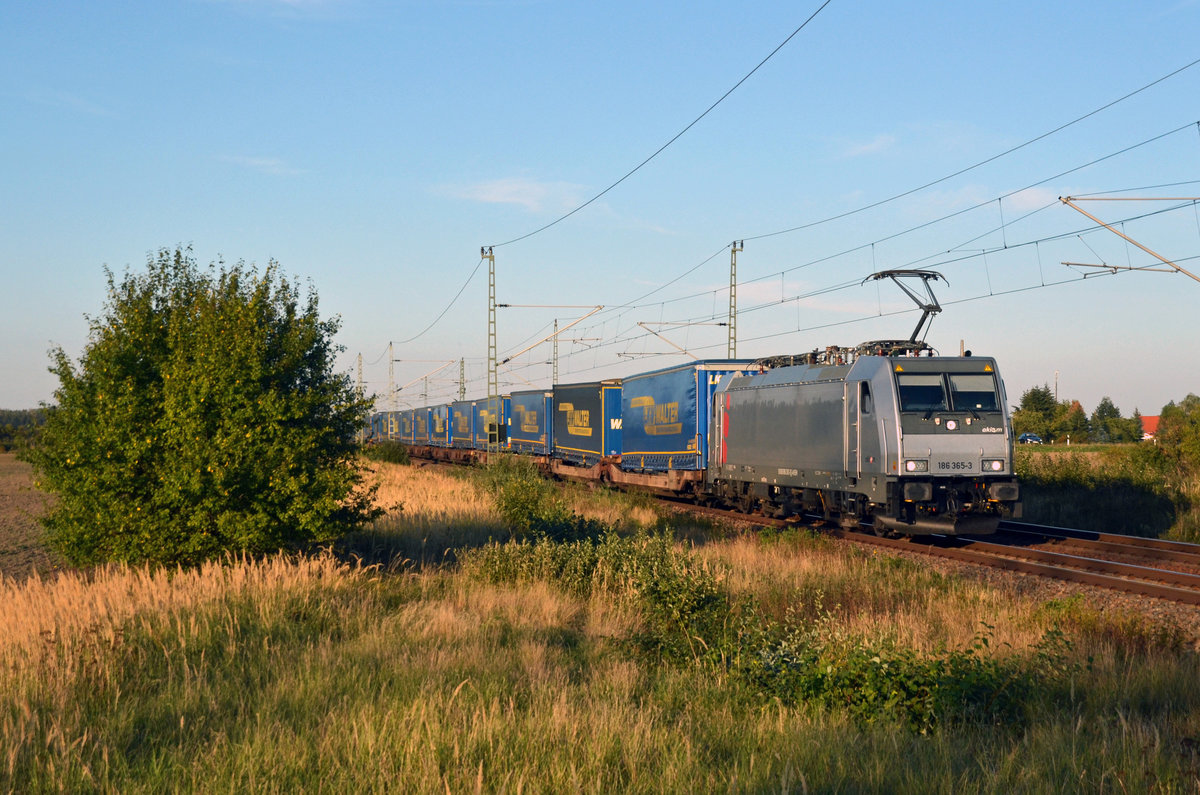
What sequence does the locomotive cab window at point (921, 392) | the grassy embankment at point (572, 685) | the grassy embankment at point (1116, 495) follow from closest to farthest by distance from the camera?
the grassy embankment at point (572, 685) → the locomotive cab window at point (921, 392) → the grassy embankment at point (1116, 495)

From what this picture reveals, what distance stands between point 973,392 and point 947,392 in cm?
58

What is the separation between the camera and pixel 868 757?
5.65 meters

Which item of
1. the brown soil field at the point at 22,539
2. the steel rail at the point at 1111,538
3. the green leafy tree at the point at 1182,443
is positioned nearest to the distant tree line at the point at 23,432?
the brown soil field at the point at 22,539

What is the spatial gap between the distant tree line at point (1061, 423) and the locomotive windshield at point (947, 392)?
82377 millimetres

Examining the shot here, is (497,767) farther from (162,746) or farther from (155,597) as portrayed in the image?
(155,597)

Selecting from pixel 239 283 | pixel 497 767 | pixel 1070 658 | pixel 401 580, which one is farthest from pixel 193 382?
pixel 1070 658

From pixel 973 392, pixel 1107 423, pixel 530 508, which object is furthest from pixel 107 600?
pixel 1107 423

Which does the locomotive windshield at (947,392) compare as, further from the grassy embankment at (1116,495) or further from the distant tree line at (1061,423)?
the distant tree line at (1061,423)

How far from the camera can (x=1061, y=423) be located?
Answer: 4328 inches

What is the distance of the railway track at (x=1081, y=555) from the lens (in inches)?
515

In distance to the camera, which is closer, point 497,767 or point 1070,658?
point 497,767

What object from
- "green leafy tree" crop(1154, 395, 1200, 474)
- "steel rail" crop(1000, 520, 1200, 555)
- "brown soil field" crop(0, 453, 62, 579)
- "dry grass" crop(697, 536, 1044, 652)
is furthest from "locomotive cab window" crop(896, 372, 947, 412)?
"brown soil field" crop(0, 453, 62, 579)

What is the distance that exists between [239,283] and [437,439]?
4984 centimetres

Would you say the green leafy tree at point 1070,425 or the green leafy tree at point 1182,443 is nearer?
the green leafy tree at point 1182,443
